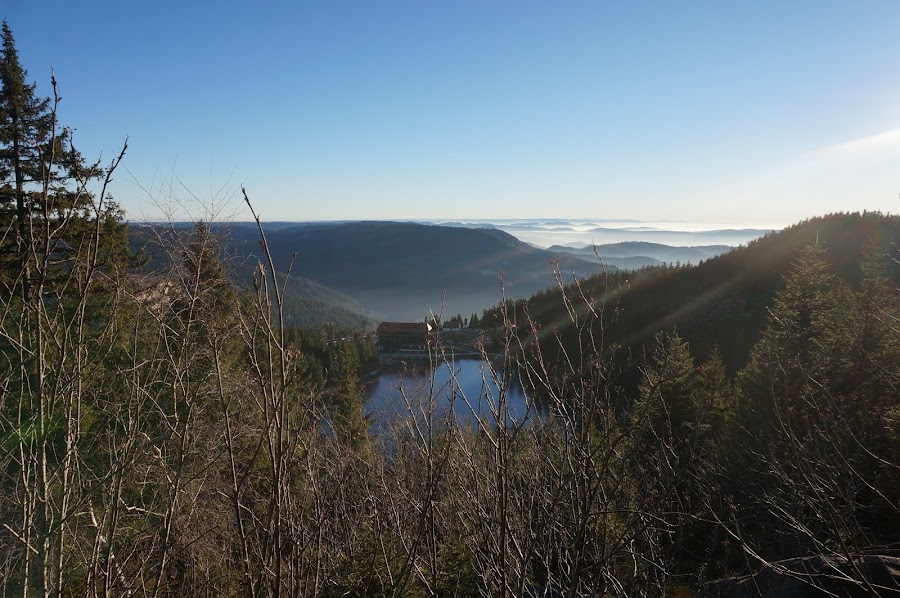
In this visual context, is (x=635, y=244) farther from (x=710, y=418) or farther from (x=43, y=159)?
(x=43, y=159)

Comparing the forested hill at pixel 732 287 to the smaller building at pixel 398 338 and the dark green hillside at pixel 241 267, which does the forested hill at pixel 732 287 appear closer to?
the smaller building at pixel 398 338

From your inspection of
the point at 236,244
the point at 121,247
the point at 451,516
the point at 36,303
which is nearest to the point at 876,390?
the point at 451,516

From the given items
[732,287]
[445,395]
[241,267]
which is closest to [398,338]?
[732,287]

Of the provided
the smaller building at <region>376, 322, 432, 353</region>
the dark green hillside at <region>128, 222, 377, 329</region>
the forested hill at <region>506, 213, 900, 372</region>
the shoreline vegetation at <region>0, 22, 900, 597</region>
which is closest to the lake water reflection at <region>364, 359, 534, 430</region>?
the shoreline vegetation at <region>0, 22, 900, 597</region>

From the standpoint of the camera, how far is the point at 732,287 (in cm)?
4444

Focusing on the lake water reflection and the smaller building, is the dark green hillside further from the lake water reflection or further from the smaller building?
the smaller building

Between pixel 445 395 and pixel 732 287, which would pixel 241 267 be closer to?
pixel 445 395

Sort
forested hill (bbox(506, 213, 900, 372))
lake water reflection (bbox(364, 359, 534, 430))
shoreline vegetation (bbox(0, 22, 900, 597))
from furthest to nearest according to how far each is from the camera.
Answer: forested hill (bbox(506, 213, 900, 372)), lake water reflection (bbox(364, 359, 534, 430)), shoreline vegetation (bbox(0, 22, 900, 597))

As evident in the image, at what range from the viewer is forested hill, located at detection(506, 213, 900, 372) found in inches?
1494

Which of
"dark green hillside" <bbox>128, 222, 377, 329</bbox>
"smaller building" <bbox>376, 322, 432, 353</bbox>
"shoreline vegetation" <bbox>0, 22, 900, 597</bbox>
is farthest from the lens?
"smaller building" <bbox>376, 322, 432, 353</bbox>

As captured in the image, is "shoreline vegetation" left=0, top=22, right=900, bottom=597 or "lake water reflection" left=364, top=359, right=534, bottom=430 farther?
"lake water reflection" left=364, top=359, right=534, bottom=430

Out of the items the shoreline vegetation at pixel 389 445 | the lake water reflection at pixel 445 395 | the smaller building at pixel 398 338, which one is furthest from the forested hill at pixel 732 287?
the lake water reflection at pixel 445 395

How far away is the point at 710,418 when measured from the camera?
1459cm

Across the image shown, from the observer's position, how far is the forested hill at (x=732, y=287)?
124 feet
